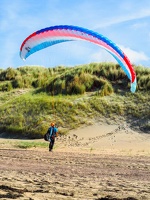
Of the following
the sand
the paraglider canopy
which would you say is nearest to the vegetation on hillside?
the sand

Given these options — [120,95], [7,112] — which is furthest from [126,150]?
[7,112]

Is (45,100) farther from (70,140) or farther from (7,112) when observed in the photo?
(70,140)

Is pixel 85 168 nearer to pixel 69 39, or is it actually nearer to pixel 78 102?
pixel 69 39

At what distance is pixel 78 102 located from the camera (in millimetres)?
22422

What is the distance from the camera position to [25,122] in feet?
72.0

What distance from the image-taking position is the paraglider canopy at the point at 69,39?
52.1ft

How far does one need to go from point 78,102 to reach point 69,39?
6.19 m

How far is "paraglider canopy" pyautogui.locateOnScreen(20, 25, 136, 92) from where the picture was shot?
1588 centimetres

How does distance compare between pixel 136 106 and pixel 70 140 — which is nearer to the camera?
pixel 70 140

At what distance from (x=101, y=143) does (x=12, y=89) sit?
11.3 metres

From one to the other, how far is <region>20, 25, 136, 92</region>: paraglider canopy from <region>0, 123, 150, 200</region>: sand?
3491 millimetres

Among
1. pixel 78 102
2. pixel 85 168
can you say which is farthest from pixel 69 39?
pixel 85 168

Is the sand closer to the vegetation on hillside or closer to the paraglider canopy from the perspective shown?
the vegetation on hillside

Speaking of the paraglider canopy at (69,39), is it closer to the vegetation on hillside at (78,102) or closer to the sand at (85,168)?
the sand at (85,168)
